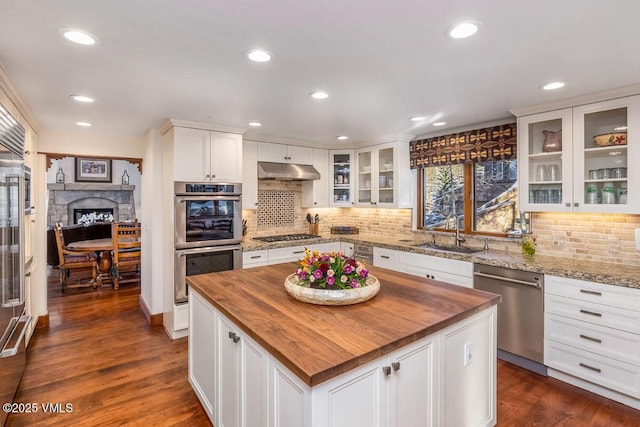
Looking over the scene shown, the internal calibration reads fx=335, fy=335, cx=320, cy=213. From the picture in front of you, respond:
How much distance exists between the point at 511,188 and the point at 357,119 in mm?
1807

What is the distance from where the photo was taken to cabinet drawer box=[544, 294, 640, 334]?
91.7 inches

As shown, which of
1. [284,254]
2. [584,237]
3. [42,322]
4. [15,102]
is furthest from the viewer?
[284,254]

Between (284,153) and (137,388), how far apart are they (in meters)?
3.11

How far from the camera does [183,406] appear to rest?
2.39 m

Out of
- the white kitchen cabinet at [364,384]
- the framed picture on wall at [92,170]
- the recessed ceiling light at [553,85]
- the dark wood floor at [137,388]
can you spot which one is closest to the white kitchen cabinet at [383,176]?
the recessed ceiling light at [553,85]

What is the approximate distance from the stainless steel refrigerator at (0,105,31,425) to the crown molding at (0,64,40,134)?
246mm

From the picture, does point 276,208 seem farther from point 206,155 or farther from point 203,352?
point 203,352

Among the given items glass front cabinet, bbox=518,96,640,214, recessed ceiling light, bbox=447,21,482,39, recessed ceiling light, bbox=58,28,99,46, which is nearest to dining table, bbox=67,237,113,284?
recessed ceiling light, bbox=58,28,99,46

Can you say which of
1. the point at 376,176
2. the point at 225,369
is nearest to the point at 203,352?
the point at 225,369

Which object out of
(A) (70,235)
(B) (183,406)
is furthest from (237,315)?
(A) (70,235)

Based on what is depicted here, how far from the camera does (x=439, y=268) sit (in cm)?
346

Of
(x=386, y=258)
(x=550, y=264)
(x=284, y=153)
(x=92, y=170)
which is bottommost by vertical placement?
(x=386, y=258)

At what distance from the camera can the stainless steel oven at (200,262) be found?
3.51 metres

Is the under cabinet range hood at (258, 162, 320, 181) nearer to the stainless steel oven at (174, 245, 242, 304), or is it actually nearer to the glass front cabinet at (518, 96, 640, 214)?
the stainless steel oven at (174, 245, 242, 304)
